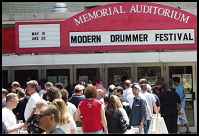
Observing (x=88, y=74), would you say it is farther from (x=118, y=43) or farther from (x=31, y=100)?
(x=31, y=100)

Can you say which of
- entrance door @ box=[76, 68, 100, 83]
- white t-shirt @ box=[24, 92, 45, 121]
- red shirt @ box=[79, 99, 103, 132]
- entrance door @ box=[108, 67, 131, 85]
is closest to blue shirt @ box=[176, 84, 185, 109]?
entrance door @ box=[108, 67, 131, 85]

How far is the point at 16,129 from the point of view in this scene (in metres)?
9.69

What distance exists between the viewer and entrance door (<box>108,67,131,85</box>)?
1919 centimetres

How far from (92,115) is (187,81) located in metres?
8.67

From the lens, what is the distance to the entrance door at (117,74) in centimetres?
1919

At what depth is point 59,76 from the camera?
19.5m

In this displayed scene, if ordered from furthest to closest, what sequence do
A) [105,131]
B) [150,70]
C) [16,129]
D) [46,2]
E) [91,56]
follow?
1. [46,2]
2. [150,70]
3. [91,56]
4. [105,131]
5. [16,129]

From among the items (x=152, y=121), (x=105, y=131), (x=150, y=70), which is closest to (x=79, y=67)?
(x=150, y=70)

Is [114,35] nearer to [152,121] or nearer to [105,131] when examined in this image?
[152,121]

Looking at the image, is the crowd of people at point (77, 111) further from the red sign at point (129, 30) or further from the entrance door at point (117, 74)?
the entrance door at point (117, 74)

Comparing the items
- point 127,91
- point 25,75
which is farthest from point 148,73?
point 127,91

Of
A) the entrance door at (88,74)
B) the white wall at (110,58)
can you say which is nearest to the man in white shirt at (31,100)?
the white wall at (110,58)

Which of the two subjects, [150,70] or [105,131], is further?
[150,70]

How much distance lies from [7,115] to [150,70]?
33.1ft
